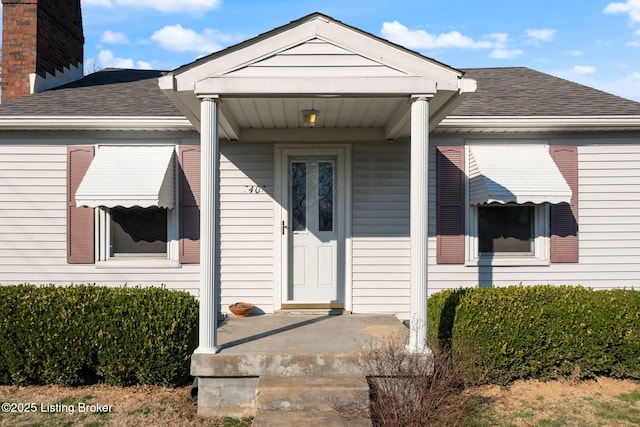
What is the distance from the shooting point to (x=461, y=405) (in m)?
A: 3.86

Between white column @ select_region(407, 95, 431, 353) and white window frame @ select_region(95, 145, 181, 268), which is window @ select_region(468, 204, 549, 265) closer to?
white column @ select_region(407, 95, 431, 353)

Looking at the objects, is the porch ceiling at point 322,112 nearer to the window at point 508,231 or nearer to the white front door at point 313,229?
the white front door at point 313,229

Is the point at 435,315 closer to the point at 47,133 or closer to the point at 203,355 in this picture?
the point at 203,355

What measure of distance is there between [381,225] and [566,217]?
256cm

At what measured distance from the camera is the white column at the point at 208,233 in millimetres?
4125

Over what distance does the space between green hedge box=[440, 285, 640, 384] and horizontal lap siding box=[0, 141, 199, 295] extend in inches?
144

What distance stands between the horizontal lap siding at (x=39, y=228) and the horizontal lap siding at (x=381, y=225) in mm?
2398

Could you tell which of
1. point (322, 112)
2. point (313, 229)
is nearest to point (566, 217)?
point (313, 229)

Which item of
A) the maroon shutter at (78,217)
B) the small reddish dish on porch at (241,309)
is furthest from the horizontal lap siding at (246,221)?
the maroon shutter at (78,217)

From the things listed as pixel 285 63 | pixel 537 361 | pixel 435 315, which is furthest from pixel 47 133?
pixel 537 361

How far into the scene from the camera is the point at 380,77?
4.22 m

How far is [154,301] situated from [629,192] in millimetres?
6338

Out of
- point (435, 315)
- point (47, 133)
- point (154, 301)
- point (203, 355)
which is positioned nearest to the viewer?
point (203, 355)

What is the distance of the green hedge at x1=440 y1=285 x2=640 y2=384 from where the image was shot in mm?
4547
